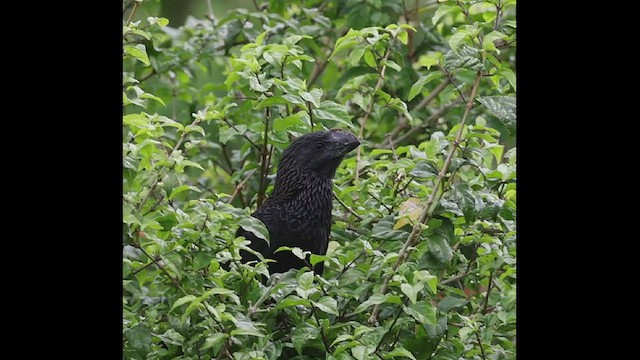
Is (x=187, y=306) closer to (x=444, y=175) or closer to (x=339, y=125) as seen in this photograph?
(x=444, y=175)

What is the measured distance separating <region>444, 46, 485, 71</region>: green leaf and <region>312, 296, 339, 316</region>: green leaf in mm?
571

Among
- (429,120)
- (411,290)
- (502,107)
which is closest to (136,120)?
(411,290)

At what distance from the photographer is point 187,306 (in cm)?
198

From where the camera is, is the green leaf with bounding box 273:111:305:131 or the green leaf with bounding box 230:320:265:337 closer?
the green leaf with bounding box 230:320:265:337

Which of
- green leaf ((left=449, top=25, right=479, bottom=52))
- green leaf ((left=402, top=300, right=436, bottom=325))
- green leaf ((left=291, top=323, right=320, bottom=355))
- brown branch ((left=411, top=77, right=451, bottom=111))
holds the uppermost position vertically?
green leaf ((left=449, top=25, right=479, bottom=52))

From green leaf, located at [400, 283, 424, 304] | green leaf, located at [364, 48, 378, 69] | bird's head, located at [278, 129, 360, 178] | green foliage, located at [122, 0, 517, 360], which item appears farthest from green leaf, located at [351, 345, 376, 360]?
green leaf, located at [364, 48, 378, 69]

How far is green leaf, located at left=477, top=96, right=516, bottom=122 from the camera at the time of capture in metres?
2.12

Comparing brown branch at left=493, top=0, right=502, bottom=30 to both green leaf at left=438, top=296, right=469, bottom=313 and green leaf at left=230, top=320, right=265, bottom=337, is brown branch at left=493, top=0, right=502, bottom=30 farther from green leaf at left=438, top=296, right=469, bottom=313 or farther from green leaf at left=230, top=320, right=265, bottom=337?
green leaf at left=230, top=320, right=265, bottom=337

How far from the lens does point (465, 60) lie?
214 centimetres

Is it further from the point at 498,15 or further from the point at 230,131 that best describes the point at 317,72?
the point at 498,15

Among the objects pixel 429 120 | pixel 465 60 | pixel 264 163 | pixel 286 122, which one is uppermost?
pixel 465 60

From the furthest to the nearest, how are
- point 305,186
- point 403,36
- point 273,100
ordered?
point 305,186 → point 403,36 → point 273,100

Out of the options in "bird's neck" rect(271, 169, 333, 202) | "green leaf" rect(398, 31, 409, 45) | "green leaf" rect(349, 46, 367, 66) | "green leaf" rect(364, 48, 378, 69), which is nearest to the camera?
"green leaf" rect(349, 46, 367, 66)

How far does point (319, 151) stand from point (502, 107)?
0.98 m
